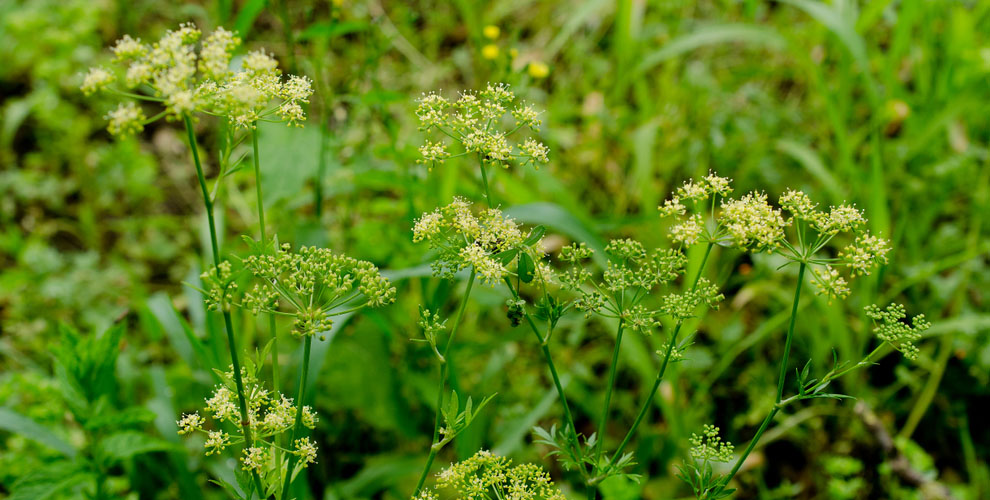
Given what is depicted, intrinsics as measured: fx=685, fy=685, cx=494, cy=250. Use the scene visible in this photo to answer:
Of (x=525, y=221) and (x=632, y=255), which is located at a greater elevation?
(x=525, y=221)

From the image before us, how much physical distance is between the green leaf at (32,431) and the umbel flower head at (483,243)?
1586 mm

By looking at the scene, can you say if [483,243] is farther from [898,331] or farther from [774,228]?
[898,331]

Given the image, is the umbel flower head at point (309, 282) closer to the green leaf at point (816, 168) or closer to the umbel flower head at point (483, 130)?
the umbel flower head at point (483, 130)

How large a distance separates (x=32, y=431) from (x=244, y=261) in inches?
60.5

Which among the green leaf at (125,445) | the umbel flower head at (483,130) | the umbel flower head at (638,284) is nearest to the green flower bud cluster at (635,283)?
the umbel flower head at (638,284)

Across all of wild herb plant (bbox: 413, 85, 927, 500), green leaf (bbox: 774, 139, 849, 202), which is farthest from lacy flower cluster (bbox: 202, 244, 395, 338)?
green leaf (bbox: 774, 139, 849, 202)

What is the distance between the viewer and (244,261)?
1.12m

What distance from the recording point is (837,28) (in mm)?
3010

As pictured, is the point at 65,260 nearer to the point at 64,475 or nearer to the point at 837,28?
the point at 64,475

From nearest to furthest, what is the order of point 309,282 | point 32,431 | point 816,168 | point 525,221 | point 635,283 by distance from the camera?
point 309,282
point 635,283
point 32,431
point 525,221
point 816,168

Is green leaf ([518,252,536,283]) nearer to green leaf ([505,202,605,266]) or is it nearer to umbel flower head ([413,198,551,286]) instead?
umbel flower head ([413,198,551,286])

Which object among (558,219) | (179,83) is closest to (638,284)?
(179,83)

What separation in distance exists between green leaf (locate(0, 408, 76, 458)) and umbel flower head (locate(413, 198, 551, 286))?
1.59 metres

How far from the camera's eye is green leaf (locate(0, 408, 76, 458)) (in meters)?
2.09
